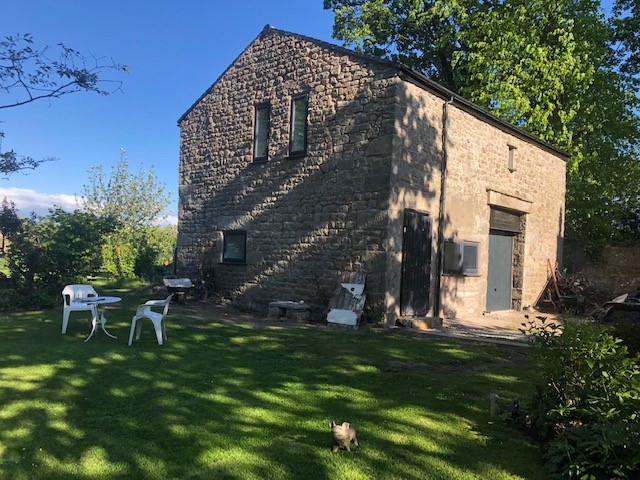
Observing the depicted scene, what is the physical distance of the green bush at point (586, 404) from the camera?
2844 mm

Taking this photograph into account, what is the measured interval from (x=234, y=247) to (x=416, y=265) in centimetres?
539

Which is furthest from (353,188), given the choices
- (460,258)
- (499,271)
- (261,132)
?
(499,271)

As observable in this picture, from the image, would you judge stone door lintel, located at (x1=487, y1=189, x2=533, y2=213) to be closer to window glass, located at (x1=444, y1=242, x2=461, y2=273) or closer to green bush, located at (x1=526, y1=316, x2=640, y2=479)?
window glass, located at (x1=444, y1=242, x2=461, y2=273)

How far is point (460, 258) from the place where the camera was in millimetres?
11469

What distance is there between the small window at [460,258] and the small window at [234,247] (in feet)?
17.4

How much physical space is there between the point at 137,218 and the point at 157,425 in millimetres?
35308

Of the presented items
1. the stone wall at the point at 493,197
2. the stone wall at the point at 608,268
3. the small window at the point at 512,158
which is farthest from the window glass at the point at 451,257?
the stone wall at the point at 608,268

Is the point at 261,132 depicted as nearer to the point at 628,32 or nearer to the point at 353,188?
the point at 353,188

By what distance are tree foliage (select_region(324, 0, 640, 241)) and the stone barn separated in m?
3.77

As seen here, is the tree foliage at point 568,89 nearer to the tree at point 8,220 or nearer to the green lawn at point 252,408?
the green lawn at point 252,408

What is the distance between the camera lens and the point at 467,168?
38.6ft

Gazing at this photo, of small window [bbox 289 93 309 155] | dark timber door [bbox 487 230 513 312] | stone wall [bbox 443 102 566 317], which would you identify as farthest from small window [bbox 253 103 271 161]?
dark timber door [bbox 487 230 513 312]

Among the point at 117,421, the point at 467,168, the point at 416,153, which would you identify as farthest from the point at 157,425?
the point at 467,168

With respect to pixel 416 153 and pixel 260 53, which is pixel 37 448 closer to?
pixel 416 153
